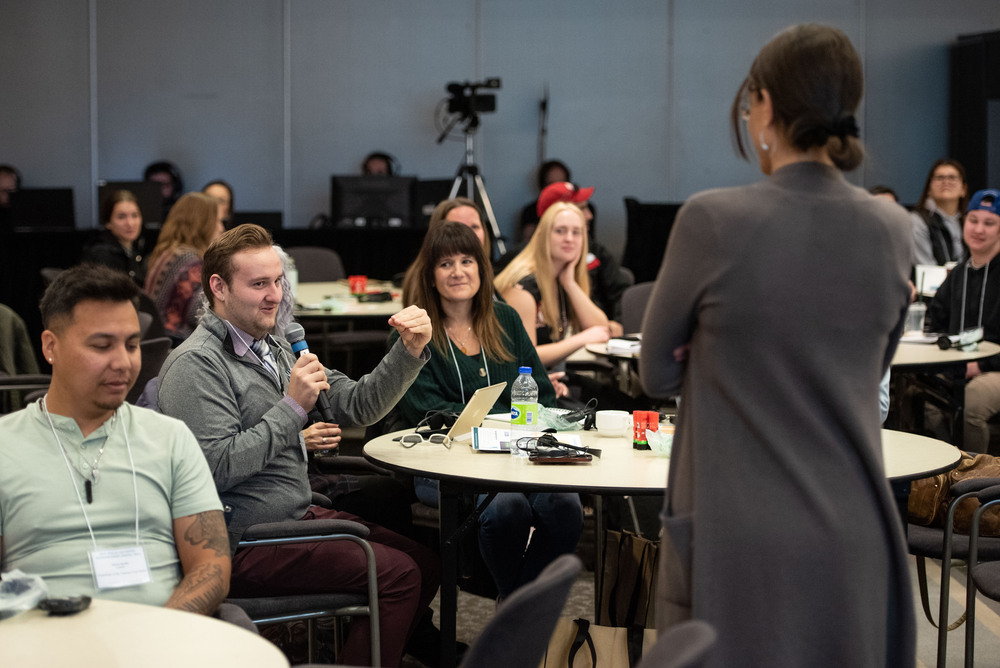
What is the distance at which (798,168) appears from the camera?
1.48 meters

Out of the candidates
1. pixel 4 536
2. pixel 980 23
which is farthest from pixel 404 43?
pixel 4 536

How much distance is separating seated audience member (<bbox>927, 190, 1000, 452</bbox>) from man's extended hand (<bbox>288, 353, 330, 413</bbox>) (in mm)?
3355

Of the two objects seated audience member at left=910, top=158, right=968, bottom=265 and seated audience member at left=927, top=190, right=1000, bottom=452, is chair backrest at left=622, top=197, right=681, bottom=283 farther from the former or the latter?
seated audience member at left=927, top=190, right=1000, bottom=452

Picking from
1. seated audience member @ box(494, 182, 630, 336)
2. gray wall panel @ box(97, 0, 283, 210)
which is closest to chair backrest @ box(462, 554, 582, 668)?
seated audience member @ box(494, 182, 630, 336)

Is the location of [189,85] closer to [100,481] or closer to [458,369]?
[458,369]

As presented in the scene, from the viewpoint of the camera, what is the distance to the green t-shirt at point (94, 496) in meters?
1.79

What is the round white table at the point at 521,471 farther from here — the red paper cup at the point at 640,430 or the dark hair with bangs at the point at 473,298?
the dark hair with bangs at the point at 473,298

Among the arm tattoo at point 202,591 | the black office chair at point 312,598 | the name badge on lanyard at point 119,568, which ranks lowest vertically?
the black office chair at point 312,598

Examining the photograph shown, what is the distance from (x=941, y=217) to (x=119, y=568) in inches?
274

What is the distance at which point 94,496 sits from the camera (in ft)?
6.01

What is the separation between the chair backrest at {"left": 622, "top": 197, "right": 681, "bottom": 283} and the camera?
9.11 meters

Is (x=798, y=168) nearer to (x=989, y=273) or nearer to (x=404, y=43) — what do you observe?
(x=989, y=273)

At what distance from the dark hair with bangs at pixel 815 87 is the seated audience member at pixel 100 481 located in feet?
4.07

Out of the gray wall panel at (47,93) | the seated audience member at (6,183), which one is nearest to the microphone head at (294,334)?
the seated audience member at (6,183)
